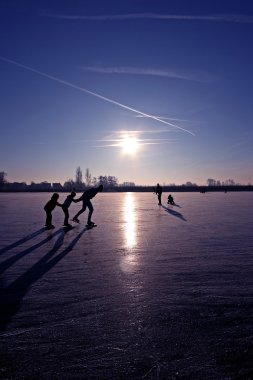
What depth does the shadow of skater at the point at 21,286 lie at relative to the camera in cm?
349

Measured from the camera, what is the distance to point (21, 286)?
14.8 ft

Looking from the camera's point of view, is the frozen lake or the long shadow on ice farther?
the long shadow on ice

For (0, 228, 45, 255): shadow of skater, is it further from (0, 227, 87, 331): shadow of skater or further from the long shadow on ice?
(0, 227, 87, 331): shadow of skater

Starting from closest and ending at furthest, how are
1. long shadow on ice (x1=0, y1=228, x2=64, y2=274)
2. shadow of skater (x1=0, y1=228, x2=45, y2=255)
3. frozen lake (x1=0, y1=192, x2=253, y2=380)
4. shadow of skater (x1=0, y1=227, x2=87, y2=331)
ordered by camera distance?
1. frozen lake (x1=0, y1=192, x2=253, y2=380)
2. shadow of skater (x1=0, y1=227, x2=87, y2=331)
3. long shadow on ice (x1=0, y1=228, x2=64, y2=274)
4. shadow of skater (x1=0, y1=228, x2=45, y2=255)

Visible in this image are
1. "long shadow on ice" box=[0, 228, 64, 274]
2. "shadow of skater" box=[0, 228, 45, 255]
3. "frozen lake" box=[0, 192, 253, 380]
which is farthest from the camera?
"shadow of skater" box=[0, 228, 45, 255]

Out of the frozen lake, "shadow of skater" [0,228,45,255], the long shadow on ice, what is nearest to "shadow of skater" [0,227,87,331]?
the frozen lake

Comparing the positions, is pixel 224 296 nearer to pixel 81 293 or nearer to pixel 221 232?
pixel 81 293

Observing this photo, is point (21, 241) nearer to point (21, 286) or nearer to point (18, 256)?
point (18, 256)

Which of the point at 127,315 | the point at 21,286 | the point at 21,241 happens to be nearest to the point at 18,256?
the point at 21,241

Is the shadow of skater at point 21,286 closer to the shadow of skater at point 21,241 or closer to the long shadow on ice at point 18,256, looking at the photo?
the long shadow on ice at point 18,256

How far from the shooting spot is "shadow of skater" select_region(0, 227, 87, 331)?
11.4ft

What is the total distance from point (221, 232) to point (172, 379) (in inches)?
325

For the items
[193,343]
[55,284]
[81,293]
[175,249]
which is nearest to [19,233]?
[175,249]

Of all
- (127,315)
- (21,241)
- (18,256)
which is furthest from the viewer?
(21,241)
